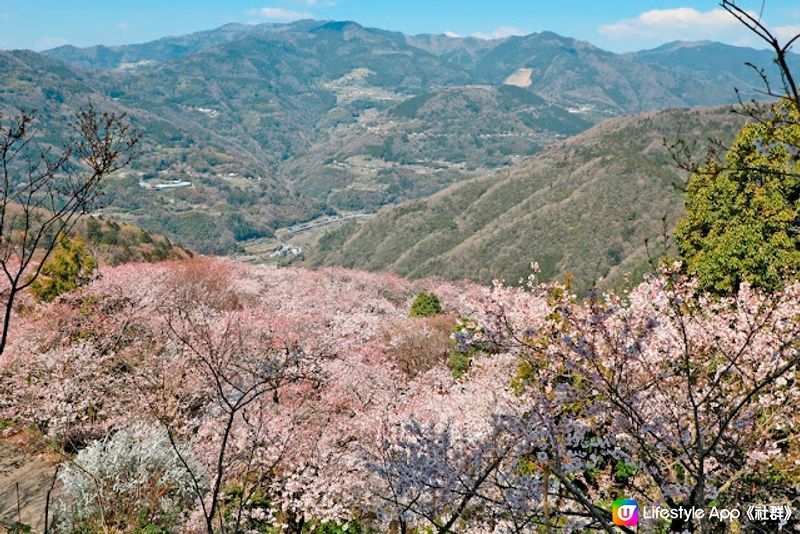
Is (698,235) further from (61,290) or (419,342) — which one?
(61,290)

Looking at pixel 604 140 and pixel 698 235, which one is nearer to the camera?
pixel 698 235

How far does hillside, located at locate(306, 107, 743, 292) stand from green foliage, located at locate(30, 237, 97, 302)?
63.1 metres

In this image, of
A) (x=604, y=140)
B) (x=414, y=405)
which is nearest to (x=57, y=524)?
(x=414, y=405)

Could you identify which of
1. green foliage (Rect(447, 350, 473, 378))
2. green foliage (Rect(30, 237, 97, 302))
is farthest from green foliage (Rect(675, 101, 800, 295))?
green foliage (Rect(30, 237, 97, 302))

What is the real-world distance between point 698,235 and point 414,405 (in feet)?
40.2

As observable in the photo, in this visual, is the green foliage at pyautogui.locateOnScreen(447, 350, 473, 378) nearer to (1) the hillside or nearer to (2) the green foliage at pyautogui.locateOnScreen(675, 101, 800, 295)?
(2) the green foliage at pyautogui.locateOnScreen(675, 101, 800, 295)

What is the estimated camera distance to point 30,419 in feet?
49.3

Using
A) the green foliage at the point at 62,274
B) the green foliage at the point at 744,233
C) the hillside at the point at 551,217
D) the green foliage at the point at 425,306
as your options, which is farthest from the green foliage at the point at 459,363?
the hillside at the point at 551,217

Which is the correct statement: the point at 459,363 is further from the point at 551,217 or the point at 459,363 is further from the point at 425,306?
the point at 551,217

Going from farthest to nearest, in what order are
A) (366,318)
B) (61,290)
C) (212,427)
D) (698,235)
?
(366,318) < (61,290) < (698,235) < (212,427)

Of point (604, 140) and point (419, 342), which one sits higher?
point (604, 140)

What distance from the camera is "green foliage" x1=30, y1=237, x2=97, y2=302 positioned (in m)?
24.2

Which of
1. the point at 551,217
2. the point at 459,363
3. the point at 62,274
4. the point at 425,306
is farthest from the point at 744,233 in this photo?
the point at 551,217

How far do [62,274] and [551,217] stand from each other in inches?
4386
